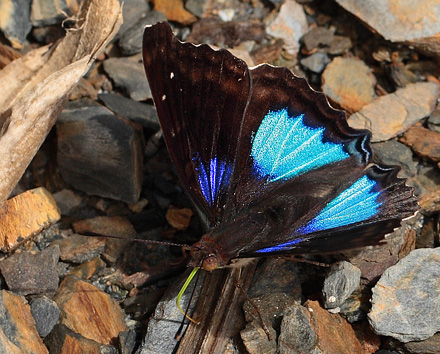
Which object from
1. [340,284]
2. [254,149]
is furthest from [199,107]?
[340,284]

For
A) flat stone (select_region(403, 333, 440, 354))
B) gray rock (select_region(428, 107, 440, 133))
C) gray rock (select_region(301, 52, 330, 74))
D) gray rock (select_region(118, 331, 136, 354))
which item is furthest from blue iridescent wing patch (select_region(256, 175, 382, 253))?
gray rock (select_region(301, 52, 330, 74))

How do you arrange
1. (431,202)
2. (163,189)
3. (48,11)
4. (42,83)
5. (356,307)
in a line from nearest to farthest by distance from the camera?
(356,307) → (42,83) → (431,202) → (163,189) → (48,11)

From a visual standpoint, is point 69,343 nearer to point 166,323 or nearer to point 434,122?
point 166,323

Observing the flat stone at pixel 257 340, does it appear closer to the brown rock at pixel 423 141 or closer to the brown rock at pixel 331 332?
the brown rock at pixel 331 332

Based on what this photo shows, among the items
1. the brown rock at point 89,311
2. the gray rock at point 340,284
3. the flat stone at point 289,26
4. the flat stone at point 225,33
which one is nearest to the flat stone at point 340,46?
the flat stone at point 289,26

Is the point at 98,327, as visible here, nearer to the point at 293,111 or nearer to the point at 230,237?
the point at 230,237

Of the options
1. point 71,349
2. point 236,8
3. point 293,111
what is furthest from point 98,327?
point 236,8
